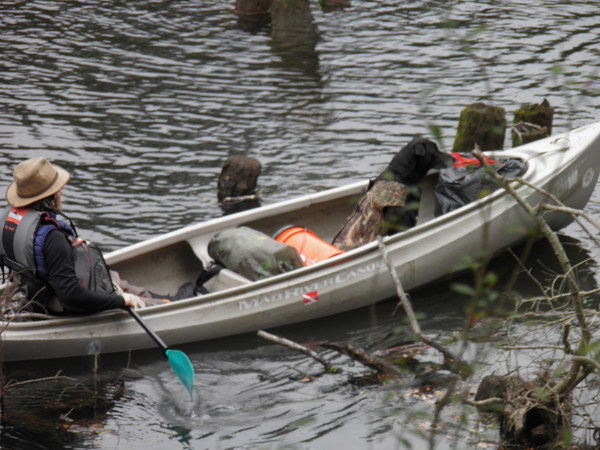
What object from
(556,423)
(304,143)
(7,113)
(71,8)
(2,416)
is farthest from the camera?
(71,8)

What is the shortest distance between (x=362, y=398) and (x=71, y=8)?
1308 centimetres

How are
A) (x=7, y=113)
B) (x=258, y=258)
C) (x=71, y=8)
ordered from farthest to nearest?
(x=71, y=8) → (x=7, y=113) → (x=258, y=258)

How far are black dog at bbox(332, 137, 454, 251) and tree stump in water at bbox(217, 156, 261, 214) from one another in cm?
213

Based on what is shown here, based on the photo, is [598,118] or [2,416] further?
[598,118]

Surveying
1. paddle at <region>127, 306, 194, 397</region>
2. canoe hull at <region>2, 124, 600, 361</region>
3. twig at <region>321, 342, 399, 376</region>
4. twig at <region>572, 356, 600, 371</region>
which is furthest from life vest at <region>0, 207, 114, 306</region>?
twig at <region>572, 356, 600, 371</region>

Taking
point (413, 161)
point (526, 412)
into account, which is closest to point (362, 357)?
point (526, 412)

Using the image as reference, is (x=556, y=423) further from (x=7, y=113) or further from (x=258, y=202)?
(x=7, y=113)

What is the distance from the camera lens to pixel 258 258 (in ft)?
24.3

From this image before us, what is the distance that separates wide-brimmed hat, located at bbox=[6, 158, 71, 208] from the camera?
20.4ft

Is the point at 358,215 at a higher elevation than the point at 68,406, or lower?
higher

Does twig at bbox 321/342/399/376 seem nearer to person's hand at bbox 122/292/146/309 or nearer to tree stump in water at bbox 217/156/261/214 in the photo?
person's hand at bbox 122/292/146/309

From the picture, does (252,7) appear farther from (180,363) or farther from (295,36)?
(180,363)

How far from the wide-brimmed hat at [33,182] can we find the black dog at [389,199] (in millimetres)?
2768

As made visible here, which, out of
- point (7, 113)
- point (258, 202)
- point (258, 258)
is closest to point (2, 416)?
point (258, 258)
